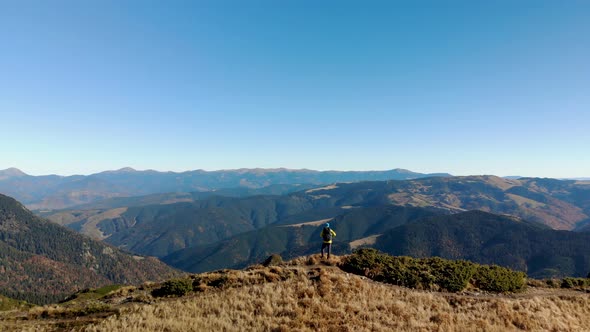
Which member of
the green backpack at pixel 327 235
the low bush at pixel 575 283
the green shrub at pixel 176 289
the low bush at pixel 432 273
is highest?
the green backpack at pixel 327 235

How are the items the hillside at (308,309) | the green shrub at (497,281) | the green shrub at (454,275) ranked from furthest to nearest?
the green shrub at (497,281) < the green shrub at (454,275) < the hillside at (308,309)

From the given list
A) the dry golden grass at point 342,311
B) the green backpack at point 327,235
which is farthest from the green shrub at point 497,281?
the green backpack at point 327,235

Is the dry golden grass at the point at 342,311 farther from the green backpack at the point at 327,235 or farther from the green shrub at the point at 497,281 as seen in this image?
the green backpack at the point at 327,235

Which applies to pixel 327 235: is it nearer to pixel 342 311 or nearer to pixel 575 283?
pixel 342 311

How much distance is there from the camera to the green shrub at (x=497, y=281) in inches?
1080

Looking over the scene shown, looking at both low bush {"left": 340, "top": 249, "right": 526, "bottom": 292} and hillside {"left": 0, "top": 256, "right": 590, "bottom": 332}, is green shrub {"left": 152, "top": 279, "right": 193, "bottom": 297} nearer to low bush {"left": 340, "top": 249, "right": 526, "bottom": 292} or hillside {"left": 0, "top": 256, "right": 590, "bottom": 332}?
hillside {"left": 0, "top": 256, "right": 590, "bottom": 332}

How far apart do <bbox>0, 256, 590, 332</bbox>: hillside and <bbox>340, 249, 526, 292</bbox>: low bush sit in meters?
0.94

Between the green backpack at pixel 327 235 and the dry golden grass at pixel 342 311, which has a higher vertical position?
the green backpack at pixel 327 235

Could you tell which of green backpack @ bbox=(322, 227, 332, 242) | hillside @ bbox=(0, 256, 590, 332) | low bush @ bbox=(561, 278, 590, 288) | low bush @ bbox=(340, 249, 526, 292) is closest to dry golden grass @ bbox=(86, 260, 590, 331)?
hillside @ bbox=(0, 256, 590, 332)

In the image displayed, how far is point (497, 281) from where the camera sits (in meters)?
27.7

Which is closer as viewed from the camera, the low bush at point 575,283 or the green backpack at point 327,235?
the green backpack at point 327,235

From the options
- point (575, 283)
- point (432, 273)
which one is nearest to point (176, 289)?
point (432, 273)

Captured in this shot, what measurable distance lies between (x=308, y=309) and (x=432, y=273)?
14237 millimetres

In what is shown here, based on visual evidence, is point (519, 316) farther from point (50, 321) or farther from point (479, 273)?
point (50, 321)
